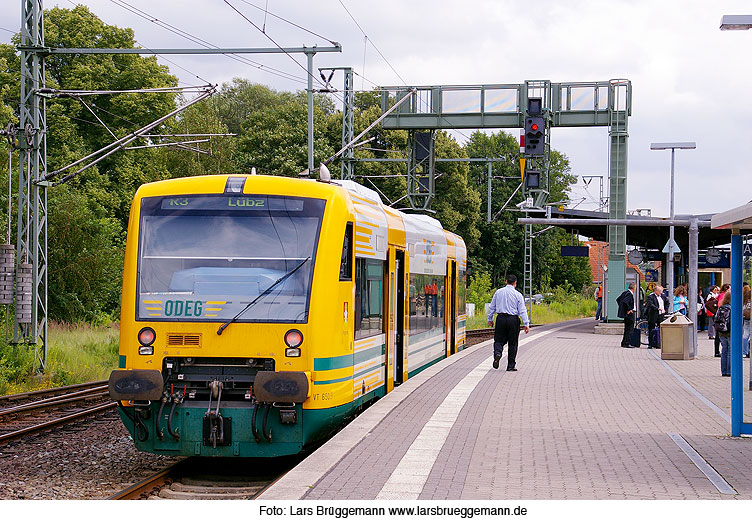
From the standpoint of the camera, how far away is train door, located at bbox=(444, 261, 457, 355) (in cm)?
2195

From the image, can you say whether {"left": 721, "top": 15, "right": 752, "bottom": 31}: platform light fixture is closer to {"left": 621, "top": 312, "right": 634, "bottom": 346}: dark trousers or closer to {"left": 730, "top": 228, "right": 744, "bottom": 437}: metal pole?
{"left": 730, "top": 228, "right": 744, "bottom": 437}: metal pole

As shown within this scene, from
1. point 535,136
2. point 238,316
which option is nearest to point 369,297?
point 238,316

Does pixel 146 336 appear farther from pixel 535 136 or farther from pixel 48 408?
pixel 535 136

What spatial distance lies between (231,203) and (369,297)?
7.69 feet

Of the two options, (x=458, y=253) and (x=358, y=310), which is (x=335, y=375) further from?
(x=458, y=253)

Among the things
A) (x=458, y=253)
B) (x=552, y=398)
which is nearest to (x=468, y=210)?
(x=458, y=253)

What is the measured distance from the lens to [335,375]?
398 inches

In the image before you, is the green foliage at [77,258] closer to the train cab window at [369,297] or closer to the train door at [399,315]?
the train door at [399,315]

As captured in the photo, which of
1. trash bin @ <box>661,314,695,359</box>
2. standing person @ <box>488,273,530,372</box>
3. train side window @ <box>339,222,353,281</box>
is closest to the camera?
train side window @ <box>339,222,353,281</box>

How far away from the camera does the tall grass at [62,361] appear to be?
61.9 ft

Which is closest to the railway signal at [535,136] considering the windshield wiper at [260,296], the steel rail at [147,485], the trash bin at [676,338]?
the trash bin at [676,338]

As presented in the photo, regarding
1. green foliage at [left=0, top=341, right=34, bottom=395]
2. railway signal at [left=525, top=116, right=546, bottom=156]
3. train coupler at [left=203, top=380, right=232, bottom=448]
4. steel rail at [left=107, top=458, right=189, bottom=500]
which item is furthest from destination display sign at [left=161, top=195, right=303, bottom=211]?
railway signal at [left=525, top=116, right=546, bottom=156]

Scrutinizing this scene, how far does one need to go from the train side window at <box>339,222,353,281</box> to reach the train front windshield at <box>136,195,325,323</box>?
46 cm

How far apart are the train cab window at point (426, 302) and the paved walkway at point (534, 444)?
101cm
